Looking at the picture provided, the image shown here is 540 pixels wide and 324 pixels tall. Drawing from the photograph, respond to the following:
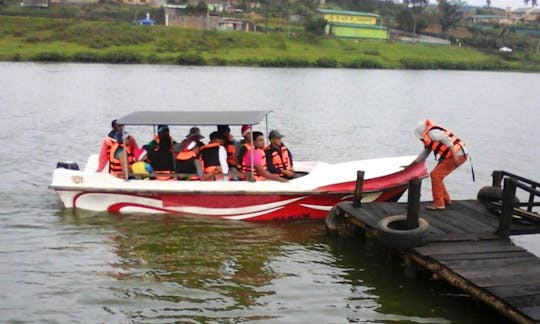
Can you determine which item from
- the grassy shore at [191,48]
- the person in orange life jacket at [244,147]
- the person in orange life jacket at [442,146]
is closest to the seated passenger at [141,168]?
the person in orange life jacket at [244,147]

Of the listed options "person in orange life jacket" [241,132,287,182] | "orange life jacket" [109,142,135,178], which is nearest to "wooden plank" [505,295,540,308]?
"person in orange life jacket" [241,132,287,182]

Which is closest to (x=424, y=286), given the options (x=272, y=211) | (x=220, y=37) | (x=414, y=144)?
(x=272, y=211)

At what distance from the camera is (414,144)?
85.7 feet

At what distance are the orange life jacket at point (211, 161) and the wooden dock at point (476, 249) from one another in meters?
2.54

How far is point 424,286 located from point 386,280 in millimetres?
644

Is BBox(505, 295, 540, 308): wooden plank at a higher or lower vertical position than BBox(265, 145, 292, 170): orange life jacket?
lower

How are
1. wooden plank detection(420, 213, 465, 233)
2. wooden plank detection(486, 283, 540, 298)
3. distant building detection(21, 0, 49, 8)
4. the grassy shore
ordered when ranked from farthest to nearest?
distant building detection(21, 0, 49, 8), the grassy shore, wooden plank detection(420, 213, 465, 233), wooden plank detection(486, 283, 540, 298)

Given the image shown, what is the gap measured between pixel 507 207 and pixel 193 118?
252 inches

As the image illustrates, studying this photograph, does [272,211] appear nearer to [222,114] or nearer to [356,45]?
[222,114]

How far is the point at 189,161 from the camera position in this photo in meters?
13.1

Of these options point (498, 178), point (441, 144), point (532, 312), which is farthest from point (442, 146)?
point (532, 312)

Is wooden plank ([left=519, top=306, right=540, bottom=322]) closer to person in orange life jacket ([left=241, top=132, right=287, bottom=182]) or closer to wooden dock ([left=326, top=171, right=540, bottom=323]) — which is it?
wooden dock ([left=326, top=171, right=540, bottom=323])

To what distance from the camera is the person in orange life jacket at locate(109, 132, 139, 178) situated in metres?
13.2

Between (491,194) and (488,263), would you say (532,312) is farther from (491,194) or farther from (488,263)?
(491,194)
